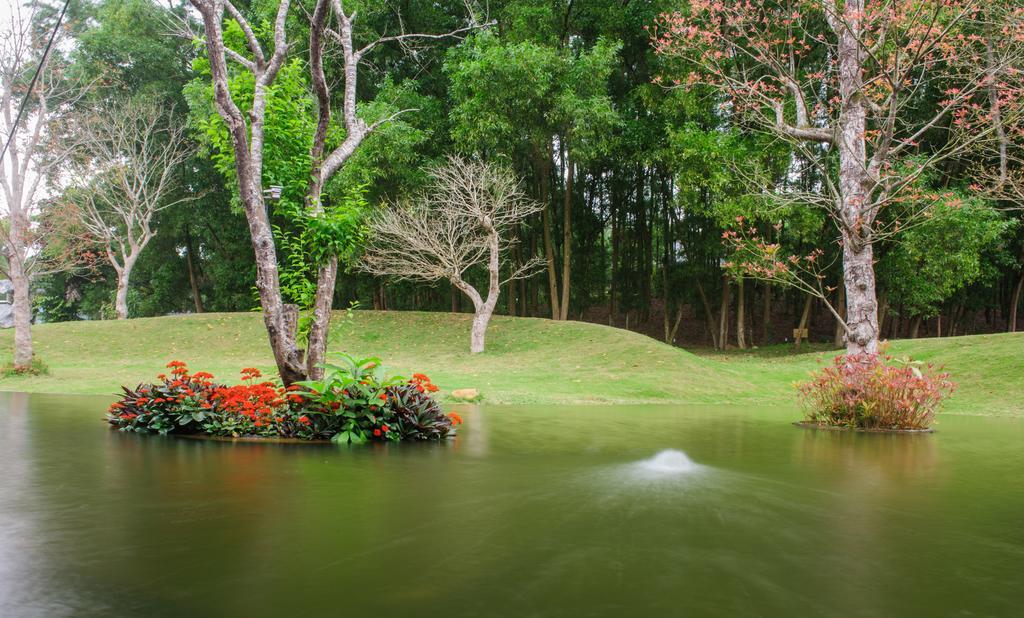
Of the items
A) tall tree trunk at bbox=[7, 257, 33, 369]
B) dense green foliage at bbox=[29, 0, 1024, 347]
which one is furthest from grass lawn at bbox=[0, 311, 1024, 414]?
dense green foliage at bbox=[29, 0, 1024, 347]

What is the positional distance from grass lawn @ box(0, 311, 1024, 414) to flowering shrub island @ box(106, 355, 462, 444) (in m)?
1.26

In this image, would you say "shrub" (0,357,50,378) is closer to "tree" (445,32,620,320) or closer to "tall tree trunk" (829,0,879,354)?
"tree" (445,32,620,320)

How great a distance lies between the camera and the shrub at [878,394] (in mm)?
8633

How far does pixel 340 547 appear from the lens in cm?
349

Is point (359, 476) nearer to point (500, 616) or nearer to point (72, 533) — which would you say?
point (72, 533)

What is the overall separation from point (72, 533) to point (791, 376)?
15946 millimetres

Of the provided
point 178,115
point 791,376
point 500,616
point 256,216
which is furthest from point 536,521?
point 178,115

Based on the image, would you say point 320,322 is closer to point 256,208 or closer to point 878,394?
point 256,208

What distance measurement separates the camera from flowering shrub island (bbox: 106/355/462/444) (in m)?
7.16

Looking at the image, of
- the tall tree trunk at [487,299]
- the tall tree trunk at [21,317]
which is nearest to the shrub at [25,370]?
the tall tree trunk at [21,317]

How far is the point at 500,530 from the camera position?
3.92 metres

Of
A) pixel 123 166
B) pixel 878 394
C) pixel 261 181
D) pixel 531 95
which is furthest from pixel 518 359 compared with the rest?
pixel 123 166

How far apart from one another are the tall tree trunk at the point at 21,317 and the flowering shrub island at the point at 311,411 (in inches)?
392

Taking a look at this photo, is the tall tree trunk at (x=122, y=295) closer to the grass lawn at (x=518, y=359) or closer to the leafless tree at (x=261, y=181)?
the grass lawn at (x=518, y=359)
